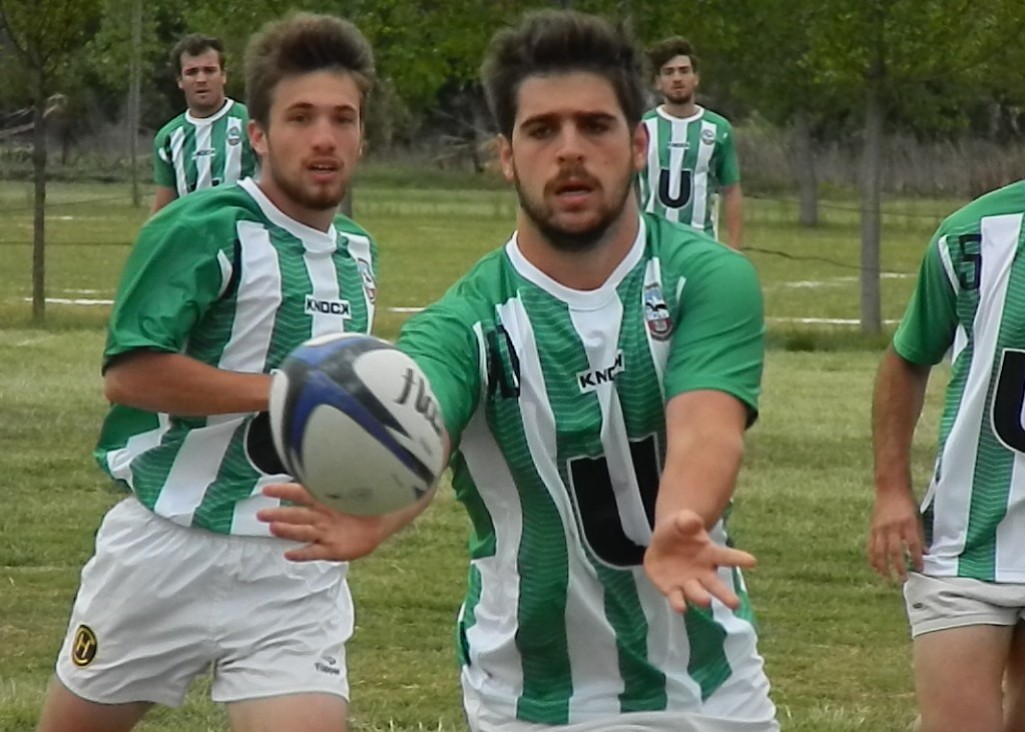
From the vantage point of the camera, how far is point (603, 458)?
12.3ft

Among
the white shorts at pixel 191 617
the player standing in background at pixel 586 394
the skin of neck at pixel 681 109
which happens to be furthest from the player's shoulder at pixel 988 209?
the skin of neck at pixel 681 109

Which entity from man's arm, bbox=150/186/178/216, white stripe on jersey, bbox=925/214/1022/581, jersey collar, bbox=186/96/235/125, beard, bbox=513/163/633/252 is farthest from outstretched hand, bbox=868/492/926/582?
jersey collar, bbox=186/96/235/125

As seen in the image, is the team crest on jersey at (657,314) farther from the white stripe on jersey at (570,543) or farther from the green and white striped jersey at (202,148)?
the green and white striped jersey at (202,148)

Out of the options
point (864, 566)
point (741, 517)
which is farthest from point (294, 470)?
point (741, 517)

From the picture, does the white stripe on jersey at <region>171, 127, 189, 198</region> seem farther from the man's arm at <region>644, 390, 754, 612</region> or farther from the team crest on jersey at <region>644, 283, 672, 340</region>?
the man's arm at <region>644, 390, 754, 612</region>

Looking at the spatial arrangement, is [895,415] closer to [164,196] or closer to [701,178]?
[164,196]

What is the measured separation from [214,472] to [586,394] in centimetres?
134

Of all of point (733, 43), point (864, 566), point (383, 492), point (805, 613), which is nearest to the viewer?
point (383, 492)

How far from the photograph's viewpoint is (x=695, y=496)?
3.38 m

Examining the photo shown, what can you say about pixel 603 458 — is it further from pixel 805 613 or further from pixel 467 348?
pixel 805 613

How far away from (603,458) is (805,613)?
450cm

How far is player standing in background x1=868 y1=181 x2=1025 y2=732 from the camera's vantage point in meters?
4.78

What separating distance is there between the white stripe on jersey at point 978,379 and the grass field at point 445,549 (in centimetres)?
170

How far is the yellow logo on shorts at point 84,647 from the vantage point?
15.6 ft
